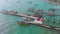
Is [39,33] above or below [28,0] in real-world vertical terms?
below

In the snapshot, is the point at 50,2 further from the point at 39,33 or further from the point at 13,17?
the point at 39,33

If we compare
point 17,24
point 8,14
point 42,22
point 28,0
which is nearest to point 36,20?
point 42,22

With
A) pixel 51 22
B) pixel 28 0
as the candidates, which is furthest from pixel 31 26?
pixel 28 0

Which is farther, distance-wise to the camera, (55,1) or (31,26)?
(55,1)

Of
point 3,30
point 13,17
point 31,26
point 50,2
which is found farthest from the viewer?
point 50,2

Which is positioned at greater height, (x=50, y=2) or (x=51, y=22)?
(x=50, y=2)

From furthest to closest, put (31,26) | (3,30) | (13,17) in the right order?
(13,17), (31,26), (3,30)

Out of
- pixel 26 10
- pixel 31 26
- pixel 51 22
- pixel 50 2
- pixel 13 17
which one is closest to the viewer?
pixel 31 26

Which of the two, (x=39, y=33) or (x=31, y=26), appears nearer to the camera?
(x=39, y=33)

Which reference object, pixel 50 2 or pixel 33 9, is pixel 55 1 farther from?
pixel 33 9
